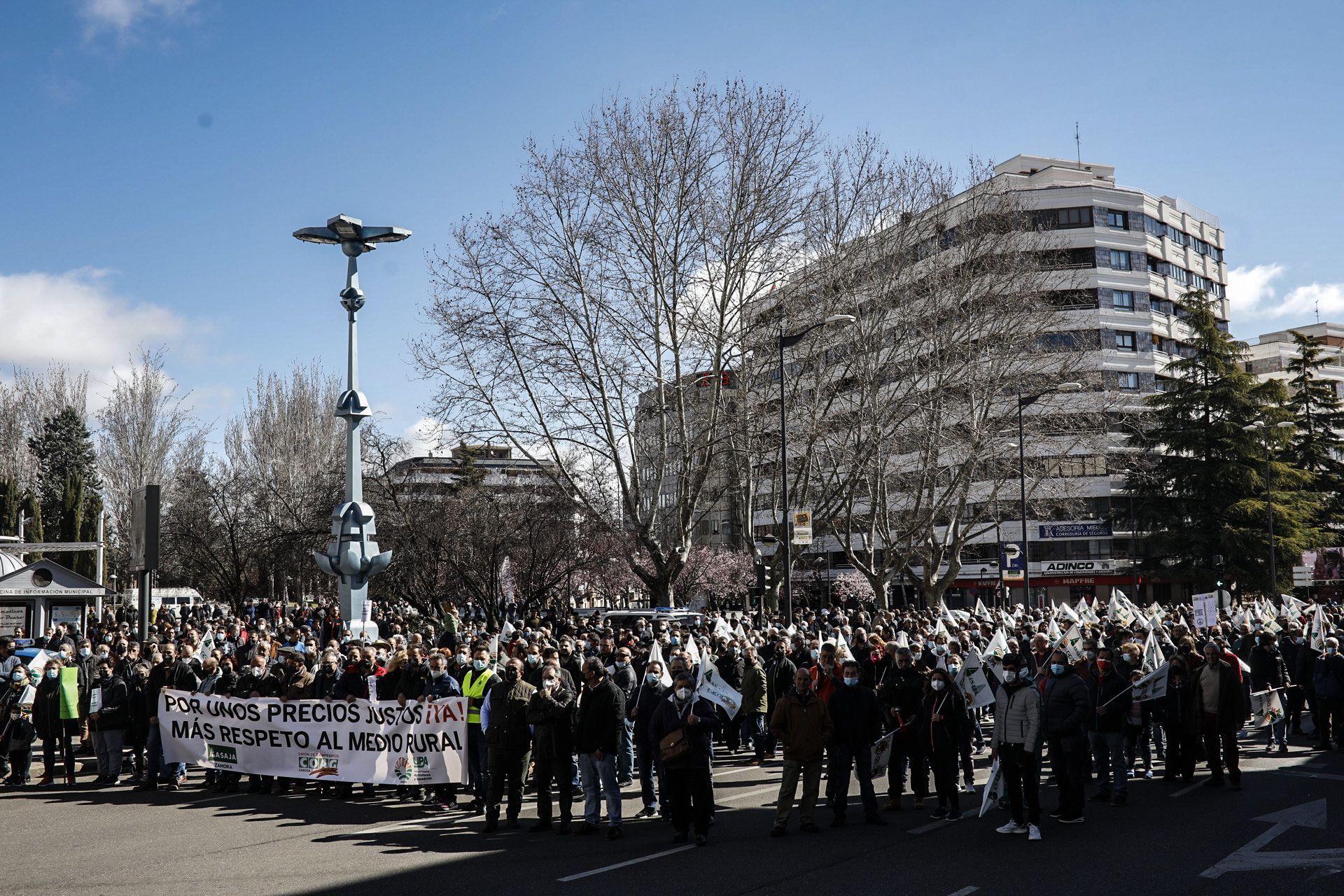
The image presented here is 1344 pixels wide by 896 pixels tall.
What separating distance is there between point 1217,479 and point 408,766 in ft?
150

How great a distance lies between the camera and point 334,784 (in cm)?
1363

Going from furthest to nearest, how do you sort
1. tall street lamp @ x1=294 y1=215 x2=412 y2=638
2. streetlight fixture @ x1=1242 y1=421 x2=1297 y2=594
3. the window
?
the window, streetlight fixture @ x1=1242 y1=421 x2=1297 y2=594, tall street lamp @ x1=294 y1=215 x2=412 y2=638

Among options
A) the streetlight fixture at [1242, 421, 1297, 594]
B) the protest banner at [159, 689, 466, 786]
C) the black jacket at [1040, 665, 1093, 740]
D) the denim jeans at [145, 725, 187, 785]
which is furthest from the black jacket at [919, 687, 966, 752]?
the streetlight fixture at [1242, 421, 1297, 594]

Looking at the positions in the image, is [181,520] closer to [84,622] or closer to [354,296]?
[84,622]

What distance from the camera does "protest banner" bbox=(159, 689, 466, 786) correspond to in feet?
40.4

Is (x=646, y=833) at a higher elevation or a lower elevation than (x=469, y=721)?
lower

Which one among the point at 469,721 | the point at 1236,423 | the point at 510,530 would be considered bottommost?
→ the point at 469,721

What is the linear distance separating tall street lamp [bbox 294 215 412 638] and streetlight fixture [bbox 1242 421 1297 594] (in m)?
35.9

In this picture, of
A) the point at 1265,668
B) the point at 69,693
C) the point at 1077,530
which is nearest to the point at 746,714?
the point at 1265,668

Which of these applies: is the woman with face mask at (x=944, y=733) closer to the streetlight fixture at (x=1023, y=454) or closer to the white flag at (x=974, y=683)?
the white flag at (x=974, y=683)

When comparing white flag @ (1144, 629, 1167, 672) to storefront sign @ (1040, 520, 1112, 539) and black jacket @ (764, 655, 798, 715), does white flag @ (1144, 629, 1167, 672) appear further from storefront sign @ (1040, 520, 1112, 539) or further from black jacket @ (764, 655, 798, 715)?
storefront sign @ (1040, 520, 1112, 539)

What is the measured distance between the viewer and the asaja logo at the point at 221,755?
44.5 feet

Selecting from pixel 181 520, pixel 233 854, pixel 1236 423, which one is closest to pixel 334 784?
pixel 233 854

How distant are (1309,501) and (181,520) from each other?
4977 cm
